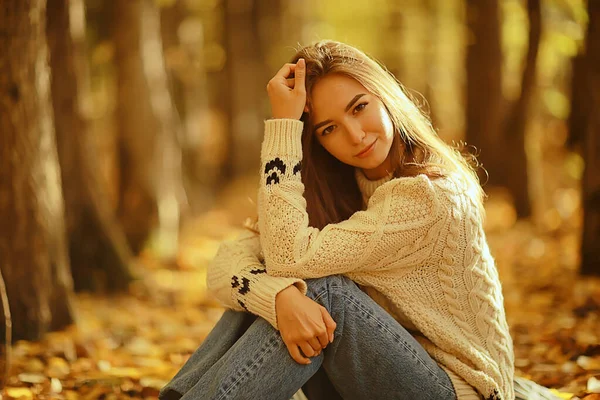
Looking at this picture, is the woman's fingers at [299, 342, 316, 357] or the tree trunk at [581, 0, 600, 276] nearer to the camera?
the woman's fingers at [299, 342, 316, 357]

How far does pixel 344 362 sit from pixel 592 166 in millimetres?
3044

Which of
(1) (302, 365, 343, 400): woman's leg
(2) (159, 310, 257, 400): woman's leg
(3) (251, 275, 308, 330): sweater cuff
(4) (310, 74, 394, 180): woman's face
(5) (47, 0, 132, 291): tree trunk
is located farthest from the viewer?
(5) (47, 0, 132, 291): tree trunk

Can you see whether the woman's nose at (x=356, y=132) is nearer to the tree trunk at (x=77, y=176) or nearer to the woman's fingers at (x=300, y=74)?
the woman's fingers at (x=300, y=74)

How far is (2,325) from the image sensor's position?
3.40 meters

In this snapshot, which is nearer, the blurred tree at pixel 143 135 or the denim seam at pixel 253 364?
the denim seam at pixel 253 364

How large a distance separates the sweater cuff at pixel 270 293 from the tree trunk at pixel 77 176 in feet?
10.5

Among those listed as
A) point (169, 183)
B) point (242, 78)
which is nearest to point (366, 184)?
point (169, 183)

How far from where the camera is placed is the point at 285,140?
2559mm

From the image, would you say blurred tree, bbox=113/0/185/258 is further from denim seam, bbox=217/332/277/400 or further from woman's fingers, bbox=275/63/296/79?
denim seam, bbox=217/332/277/400

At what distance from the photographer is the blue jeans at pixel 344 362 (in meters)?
2.27

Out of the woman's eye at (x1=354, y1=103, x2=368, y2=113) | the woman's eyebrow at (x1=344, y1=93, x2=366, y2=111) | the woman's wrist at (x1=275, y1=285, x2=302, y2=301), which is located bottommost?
the woman's wrist at (x1=275, y1=285, x2=302, y2=301)

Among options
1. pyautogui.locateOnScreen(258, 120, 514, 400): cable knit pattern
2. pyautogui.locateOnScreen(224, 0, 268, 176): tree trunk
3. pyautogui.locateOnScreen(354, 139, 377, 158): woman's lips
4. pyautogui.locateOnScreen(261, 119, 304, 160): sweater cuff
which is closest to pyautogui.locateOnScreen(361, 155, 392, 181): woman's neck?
pyautogui.locateOnScreen(354, 139, 377, 158): woman's lips

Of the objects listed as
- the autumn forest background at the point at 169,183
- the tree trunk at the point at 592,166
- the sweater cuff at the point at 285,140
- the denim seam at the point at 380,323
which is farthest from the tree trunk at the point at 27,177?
the tree trunk at the point at 592,166

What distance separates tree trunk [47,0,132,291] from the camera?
516 centimetres
